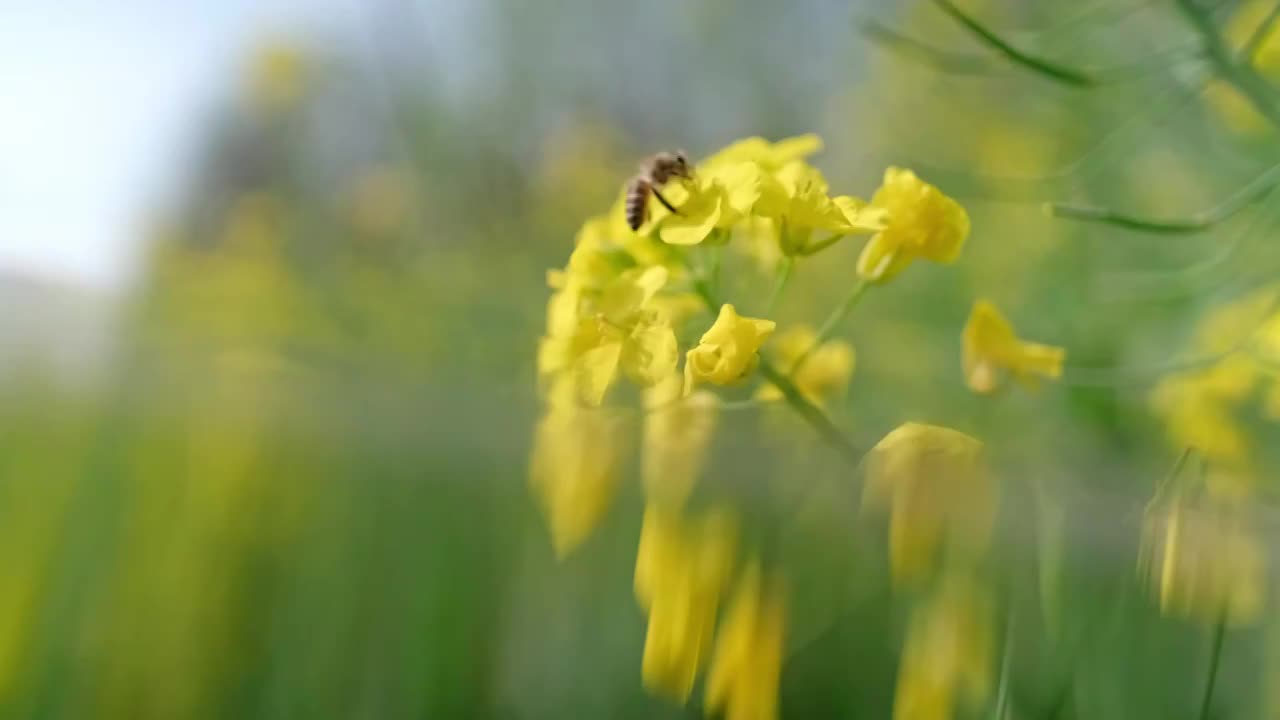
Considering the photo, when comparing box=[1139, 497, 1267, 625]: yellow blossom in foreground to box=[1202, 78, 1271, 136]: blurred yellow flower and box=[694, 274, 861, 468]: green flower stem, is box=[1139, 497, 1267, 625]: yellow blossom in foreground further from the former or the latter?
box=[1202, 78, 1271, 136]: blurred yellow flower

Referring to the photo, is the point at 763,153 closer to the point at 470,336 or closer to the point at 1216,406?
the point at 1216,406

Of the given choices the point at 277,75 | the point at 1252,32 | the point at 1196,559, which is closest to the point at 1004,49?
the point at 1196,559

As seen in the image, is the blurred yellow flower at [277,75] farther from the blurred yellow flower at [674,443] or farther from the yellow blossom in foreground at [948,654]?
the yellow blossom in foreground at [948,654]

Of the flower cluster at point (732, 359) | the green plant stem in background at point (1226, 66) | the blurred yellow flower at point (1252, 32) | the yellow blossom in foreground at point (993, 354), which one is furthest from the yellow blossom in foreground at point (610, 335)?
the blurred yellow flower at point (1252, 32)

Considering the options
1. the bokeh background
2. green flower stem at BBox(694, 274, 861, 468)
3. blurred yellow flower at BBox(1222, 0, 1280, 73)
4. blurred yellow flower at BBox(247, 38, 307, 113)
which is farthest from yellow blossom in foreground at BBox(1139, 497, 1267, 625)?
blurred yellow flower at BBox(247, 38, 307, 113)

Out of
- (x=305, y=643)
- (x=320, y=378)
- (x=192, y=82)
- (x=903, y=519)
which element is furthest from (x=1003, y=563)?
(x=192, y=82)

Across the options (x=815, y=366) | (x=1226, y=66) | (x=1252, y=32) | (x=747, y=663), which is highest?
(x=1252, y=32)
